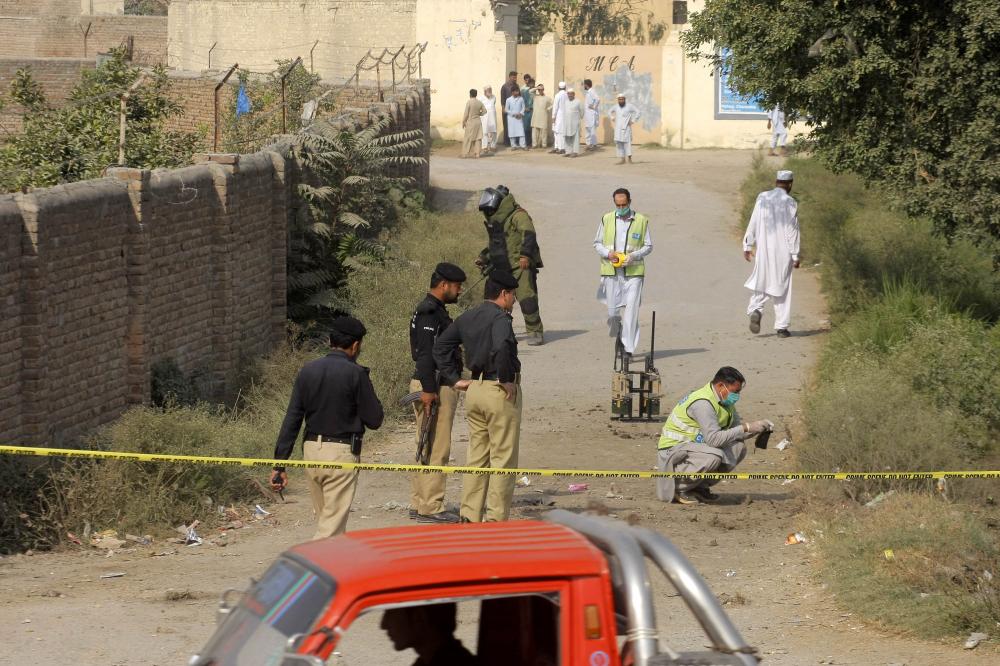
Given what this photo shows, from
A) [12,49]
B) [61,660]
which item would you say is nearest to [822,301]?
[61,660]

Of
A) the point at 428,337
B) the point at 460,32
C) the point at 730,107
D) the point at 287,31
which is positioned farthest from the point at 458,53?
the point at 428,337

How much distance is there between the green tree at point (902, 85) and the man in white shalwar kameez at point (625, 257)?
6.30 feet

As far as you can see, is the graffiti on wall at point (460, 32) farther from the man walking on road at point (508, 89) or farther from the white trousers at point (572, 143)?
the white trousers at point (572, 143)

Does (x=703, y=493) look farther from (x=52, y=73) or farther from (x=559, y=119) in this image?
(x=52, y=73)

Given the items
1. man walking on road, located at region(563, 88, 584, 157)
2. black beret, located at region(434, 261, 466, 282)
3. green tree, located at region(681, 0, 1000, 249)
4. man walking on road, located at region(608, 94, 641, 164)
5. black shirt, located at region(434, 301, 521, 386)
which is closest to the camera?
black shirt, located at region(434, 301, 521, 386)

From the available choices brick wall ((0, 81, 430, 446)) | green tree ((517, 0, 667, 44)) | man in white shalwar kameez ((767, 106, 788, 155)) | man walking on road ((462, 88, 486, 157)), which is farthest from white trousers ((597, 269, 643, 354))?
green tree ((517, 0, 667, 44))

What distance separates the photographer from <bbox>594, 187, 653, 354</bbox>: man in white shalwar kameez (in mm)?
14477

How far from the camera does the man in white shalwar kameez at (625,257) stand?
14.5 meters

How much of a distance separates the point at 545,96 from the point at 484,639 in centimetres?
3251

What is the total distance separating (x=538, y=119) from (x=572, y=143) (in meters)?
1.95

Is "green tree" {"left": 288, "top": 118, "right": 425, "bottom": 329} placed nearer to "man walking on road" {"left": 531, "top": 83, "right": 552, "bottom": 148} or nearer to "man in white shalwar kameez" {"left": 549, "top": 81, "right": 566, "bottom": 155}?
"man in white shalwar kameez" {"left": 549, "top": 81, "right": 566, "bottom": 155}

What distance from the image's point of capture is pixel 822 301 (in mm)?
18328

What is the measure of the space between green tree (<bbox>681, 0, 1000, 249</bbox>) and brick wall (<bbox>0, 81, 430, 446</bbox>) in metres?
5.32

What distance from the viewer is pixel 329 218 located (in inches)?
691
